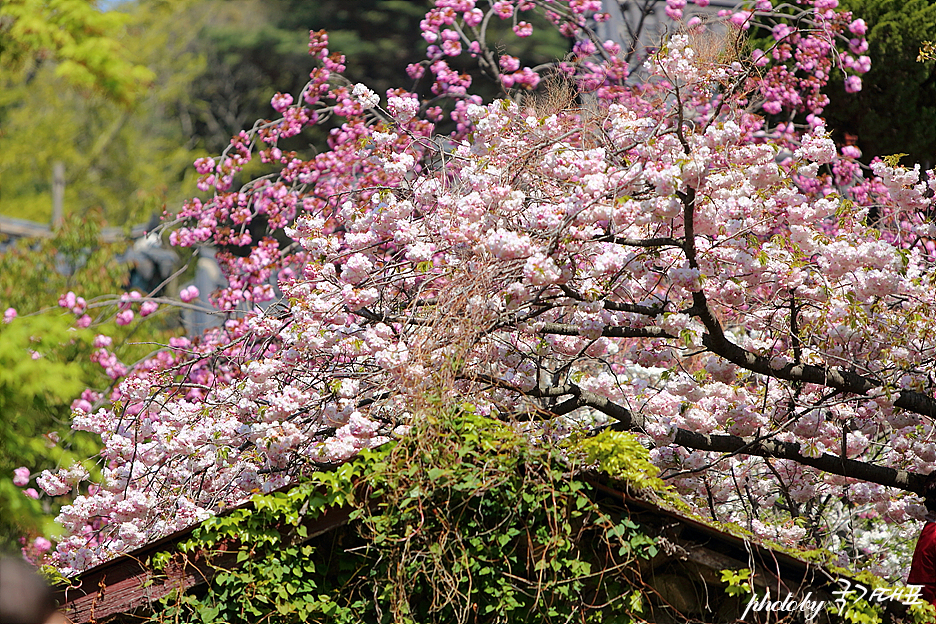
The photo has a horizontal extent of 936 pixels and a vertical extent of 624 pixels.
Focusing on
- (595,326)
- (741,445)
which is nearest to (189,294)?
(595,326)

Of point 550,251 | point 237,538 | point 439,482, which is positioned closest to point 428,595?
point 439,482

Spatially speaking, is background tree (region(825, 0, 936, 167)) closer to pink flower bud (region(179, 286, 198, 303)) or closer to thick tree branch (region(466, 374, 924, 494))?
thick tree branch (region(466, 374, 924, 494))

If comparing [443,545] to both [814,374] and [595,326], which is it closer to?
[595,326]

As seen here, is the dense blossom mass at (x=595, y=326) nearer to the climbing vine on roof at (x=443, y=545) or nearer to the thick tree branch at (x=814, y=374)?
the thick tree branch at (x=814, y=374)

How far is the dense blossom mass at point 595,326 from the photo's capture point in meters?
4.47

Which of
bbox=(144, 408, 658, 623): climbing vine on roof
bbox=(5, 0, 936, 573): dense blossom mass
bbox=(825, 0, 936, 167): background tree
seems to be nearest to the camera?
bbox=(144, 408, 658, 623): climbing vine on roof

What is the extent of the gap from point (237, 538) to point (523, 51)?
26.1 metres

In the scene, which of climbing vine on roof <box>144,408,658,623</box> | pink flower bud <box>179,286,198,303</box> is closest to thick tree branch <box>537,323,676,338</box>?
climbing vine on roof <box>144,408,658,623</box>

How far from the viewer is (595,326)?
4.77 metres

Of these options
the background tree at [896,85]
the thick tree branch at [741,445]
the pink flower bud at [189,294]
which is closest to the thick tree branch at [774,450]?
the thick tree branch at [741,445]

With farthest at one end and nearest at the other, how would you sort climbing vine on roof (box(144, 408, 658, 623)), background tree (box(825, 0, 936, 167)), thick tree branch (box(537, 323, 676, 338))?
background tree (box(825, 0, 936, 167)) → thick tree branch (box(537, 323, 676, 338)) → climbing vine on roof (box(144, 408, 658, 623))

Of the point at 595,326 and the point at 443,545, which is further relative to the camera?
the point at 595,326

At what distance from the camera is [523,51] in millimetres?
28438

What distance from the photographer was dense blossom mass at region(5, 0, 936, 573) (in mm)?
4469
